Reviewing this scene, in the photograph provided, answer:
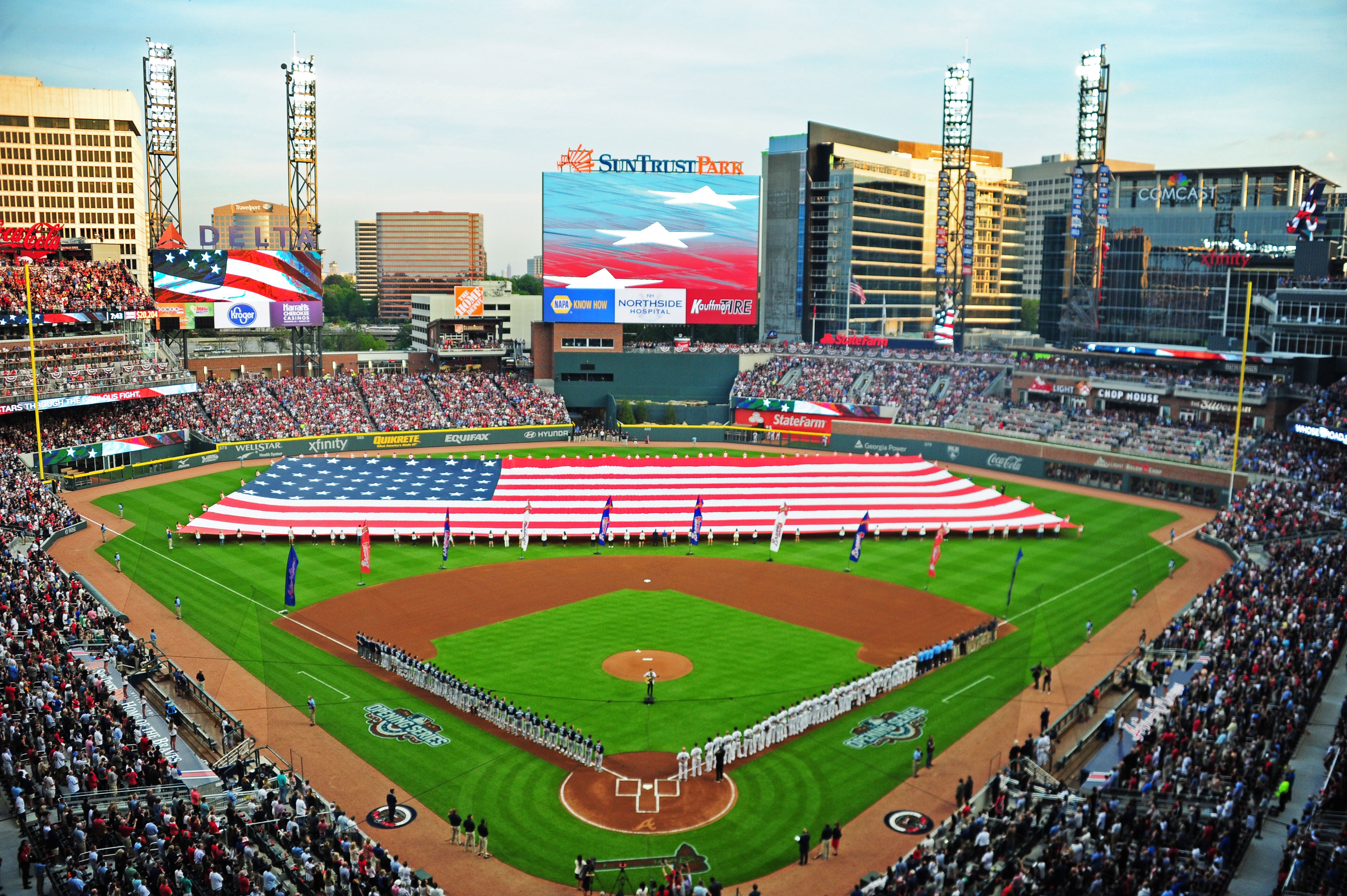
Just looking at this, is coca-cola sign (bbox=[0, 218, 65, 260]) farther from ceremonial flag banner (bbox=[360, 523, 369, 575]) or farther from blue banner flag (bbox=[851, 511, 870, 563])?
blue banner flag (bbox=[851, 511, 870, 563])

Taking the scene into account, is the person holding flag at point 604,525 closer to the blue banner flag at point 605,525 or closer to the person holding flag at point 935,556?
the blue banner flag at point 605,525

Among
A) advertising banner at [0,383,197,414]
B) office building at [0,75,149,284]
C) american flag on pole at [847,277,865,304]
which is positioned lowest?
advertising banner at [0,383,197,414]

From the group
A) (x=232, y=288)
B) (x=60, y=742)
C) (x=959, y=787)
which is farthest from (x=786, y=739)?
(x=232, y=288)

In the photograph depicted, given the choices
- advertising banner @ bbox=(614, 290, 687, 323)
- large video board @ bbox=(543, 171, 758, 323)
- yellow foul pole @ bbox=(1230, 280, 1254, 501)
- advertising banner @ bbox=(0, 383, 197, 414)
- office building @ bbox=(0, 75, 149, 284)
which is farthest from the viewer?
Answer: office building @ bbox=(0, 75, 149, 284)

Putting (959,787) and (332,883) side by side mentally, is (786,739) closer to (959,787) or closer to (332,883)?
(959,787)

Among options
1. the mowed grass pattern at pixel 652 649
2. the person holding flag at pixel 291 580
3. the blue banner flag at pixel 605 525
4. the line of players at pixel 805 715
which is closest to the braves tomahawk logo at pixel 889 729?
the line of players at pixel 805 715

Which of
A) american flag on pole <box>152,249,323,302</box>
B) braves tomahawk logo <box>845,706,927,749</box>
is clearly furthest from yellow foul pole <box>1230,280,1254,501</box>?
american flag on pole <box>152,249,323,302</box>

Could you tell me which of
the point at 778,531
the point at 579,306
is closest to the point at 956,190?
the point at 579,306
